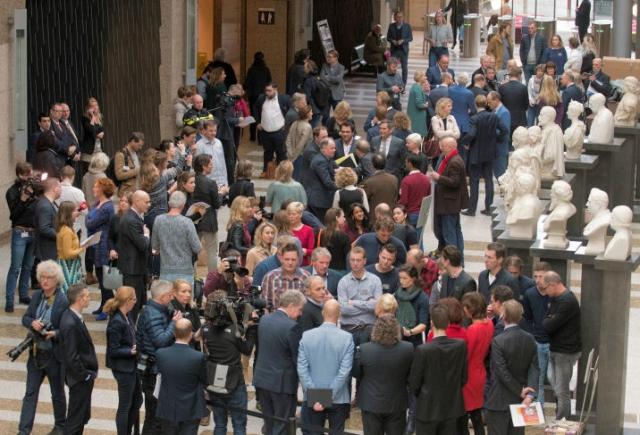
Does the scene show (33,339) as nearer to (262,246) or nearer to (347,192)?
(262,246)

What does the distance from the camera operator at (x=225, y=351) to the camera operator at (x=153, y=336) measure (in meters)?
0.40

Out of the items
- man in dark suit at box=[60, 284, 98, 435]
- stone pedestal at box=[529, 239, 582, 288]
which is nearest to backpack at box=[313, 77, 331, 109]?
stone pedestal at box=[529, 239, 582, 288]

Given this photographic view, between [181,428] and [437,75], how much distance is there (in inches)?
645

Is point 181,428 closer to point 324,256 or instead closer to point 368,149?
point 324,256

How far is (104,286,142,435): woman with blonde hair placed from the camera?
46.8 ft

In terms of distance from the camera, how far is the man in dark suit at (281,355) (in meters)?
14.1

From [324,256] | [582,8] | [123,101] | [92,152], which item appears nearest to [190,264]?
[324,256]

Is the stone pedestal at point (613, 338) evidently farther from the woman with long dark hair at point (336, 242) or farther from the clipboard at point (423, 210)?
the clipboard at point (423, 210)

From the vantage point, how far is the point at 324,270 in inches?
615

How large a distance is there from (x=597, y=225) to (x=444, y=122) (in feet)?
26.6

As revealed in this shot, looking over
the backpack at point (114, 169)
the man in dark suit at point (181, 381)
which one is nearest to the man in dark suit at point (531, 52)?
the backpack at point (114, 169)

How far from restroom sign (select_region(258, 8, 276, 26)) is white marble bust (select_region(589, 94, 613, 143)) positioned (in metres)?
14.3

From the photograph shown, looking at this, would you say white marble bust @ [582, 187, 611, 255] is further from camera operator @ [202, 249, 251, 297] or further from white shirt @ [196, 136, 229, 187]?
white shirt @ [196, 136, 229, 187]

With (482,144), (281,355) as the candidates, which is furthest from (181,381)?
(482,144)
